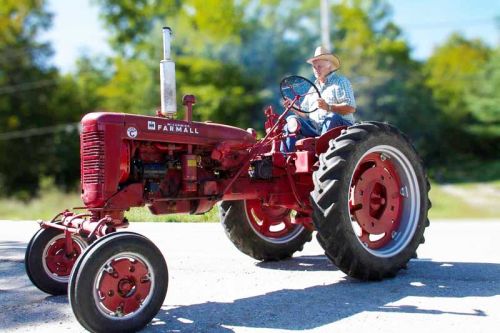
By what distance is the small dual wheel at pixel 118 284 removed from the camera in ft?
12.2

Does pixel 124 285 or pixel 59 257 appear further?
pixel 59 257

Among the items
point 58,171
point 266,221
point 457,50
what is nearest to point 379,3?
point 457,50

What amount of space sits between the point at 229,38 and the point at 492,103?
Result: 50.3 feet

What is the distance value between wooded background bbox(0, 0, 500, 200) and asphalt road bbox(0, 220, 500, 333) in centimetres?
2197

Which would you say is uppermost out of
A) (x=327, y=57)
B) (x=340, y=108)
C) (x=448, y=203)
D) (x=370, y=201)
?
(x=327, y=57)

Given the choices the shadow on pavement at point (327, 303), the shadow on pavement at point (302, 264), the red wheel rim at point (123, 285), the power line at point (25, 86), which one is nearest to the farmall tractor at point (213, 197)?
the red wheel rim at point (123, 285)

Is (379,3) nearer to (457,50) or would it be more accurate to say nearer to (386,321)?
(457,50)

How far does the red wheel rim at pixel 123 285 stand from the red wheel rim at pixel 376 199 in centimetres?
228

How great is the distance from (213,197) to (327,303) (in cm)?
139

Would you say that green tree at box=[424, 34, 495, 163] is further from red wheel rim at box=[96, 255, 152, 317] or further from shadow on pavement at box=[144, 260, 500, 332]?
red wheel rim at box=[96, 255, 152, 317]

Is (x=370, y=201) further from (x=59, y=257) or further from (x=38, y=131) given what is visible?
(x=38, y=131)

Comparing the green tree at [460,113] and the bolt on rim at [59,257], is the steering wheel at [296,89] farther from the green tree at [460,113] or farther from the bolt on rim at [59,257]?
the green tree at [460,113]

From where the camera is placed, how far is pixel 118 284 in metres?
3.92

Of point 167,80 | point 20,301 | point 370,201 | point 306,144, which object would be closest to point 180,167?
point 167,80
